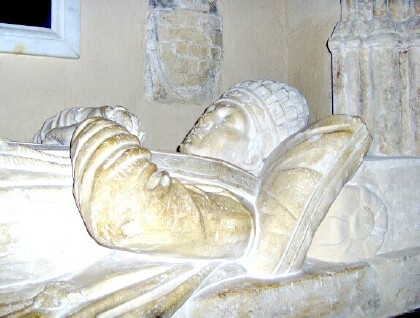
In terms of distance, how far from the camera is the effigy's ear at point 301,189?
1383mm

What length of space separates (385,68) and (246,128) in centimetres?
100

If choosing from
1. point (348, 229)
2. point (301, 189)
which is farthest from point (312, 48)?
point (301, 189)

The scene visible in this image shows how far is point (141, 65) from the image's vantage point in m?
3.01

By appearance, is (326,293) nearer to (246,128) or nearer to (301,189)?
(301,189)

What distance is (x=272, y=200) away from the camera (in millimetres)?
1414

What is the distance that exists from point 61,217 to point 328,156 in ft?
2.85

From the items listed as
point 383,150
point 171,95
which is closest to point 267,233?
point 383,150

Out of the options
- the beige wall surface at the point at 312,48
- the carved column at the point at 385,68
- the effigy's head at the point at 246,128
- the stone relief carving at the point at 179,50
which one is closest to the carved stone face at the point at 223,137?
the effigy's head at the point at 246,128

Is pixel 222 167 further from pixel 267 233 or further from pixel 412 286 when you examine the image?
pixel 412 286

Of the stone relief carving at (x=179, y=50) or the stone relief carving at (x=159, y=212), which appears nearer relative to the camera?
the stone relief carving at (x=159, y=212)

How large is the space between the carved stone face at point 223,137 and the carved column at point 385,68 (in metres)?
0.93

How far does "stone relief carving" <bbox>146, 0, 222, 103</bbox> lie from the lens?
9.82 feet

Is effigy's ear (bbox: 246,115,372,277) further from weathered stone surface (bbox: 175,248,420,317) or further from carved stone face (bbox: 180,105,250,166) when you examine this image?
carved stone face (bbox: 180,105,250,166)

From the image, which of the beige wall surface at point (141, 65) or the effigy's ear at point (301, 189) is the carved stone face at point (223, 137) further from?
the beige wall surface at point (141, 65)
